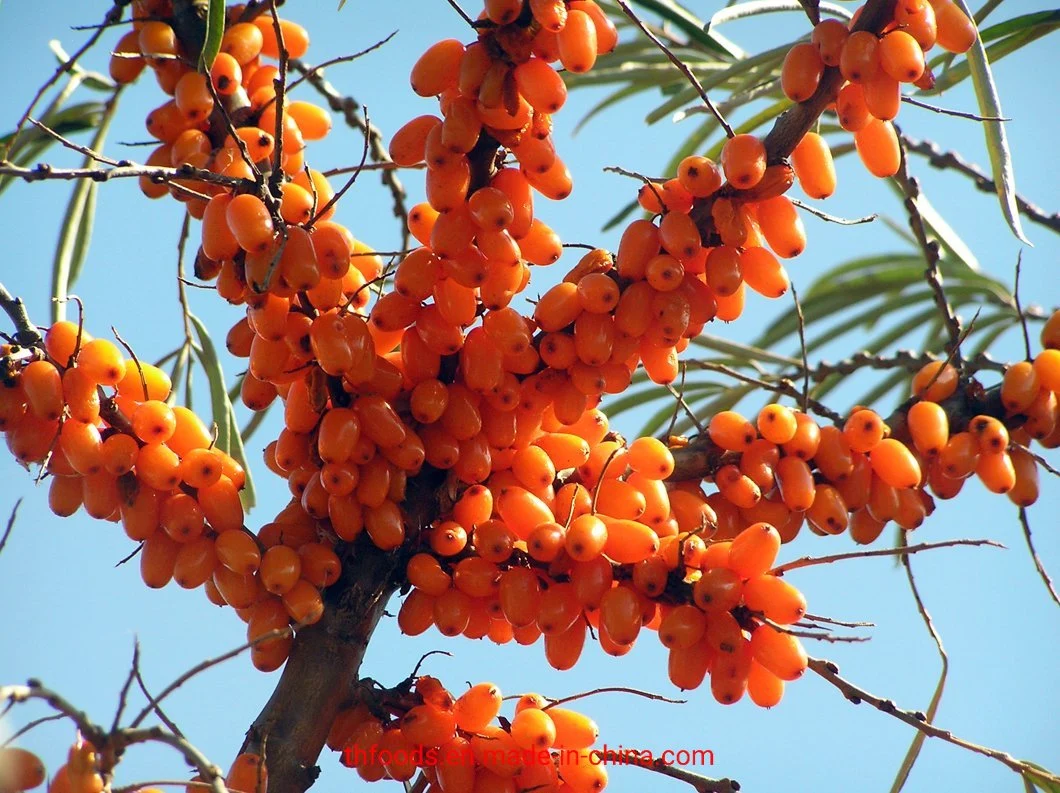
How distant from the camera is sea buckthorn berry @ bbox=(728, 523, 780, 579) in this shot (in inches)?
44.8

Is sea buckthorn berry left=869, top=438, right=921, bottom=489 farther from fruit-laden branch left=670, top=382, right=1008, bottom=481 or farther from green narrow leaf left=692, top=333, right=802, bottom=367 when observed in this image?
green narrow leaf left=692, top=333, right=802, bottom=367

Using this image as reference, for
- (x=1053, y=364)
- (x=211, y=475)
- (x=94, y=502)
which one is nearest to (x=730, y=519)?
(x=1053, y=364)

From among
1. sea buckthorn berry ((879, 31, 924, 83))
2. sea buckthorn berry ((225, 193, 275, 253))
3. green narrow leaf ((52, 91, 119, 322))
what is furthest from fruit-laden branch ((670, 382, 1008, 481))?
green narrow leaf ((52, 91, 119, 322))

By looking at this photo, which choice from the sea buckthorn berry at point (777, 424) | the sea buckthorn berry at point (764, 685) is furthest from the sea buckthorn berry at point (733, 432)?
the sea buckthorn berry at point (764, 685)

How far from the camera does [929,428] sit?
1.32 m

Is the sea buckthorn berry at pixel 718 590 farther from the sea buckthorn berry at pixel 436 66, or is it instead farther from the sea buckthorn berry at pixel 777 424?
the sea buckthorn berry at pixel 436 66

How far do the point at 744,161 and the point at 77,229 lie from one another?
96 centimetres

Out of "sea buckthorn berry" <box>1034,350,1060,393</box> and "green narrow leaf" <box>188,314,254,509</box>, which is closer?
"sea buckthorn berry" <box>1034,350,1060,393</box>


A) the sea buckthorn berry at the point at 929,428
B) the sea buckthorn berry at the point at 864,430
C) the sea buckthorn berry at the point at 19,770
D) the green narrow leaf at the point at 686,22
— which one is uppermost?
the green narrow leaf at the point at 686,22

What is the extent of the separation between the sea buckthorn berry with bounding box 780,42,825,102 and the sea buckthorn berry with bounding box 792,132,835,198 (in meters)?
0.05

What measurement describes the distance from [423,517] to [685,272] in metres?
0.37

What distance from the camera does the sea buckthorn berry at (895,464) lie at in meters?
1.29

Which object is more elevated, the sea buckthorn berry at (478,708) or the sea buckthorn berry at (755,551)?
the sea buckthorn berry at (755,551)

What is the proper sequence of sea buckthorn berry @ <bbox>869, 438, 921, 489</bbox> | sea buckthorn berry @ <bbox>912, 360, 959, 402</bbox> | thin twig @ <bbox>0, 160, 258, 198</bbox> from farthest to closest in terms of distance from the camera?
sea buckthorn berry @ <bbox>912, 360, 959, 402</bbox>
sea buckthorn berry @ <bbox>869, 438, 921, 489</bbox>
thin twig @ <bbox>0, 160, 258, 198</bbox>
